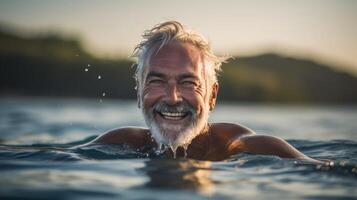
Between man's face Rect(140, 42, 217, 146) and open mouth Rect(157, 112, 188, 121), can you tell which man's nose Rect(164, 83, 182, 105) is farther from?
open mouth Rect(157, 112, 188, 121)

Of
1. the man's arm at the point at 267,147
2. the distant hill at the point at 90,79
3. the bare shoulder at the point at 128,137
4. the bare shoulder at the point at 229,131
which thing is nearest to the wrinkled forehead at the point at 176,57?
the bare shoulder at the point at 229,131

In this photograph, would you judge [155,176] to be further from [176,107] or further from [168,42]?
[168,42]

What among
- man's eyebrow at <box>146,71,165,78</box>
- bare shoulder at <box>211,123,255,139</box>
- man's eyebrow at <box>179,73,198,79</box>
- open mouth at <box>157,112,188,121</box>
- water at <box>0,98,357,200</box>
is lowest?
water at <box>0,98,357,200</box>

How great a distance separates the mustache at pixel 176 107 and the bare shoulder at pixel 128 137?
3.03 feet

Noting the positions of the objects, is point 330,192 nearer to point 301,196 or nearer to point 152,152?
point 301,196

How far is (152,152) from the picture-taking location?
6348 millimetres

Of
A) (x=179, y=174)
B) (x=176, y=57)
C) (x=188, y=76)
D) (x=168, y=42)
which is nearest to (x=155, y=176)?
(x=179, y=174)

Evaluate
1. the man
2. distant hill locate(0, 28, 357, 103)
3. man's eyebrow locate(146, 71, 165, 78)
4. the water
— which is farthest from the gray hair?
distant hill locate(0, 28, 357, 103)

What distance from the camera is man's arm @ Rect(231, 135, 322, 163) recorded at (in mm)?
5945

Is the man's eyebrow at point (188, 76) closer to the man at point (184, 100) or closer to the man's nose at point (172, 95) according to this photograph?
the man at point (184, 100)

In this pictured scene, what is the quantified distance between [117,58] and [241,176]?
119 feet

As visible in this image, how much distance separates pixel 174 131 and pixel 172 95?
1.22ft

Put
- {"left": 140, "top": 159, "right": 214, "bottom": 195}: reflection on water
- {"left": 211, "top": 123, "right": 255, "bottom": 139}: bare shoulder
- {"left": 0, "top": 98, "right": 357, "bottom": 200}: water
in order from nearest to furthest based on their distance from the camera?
{"left": 0, "top": 98, "right": 357, "bottom": 200}: water < {"left": 140, "top": 159, "right": 214, "bottom": 195}: reflection on water < {"left": 211, "top": 123, "right": 255, "bottom": 139}: bare shoulder

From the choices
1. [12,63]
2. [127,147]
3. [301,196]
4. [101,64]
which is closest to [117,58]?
[101,64]
